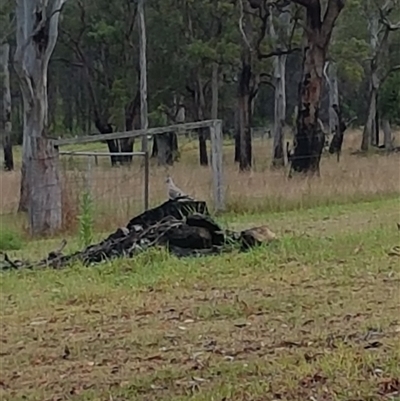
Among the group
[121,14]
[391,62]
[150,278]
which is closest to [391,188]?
[150,278]

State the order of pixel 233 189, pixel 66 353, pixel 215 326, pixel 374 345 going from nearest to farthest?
pixel 374 345
pixel 66 353
pixel 215 326
pixel 233 189

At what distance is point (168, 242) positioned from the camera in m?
9.81

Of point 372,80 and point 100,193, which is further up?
point 372,80

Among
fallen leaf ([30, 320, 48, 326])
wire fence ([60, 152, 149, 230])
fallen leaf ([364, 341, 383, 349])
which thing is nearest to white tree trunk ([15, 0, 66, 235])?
wire fence ([60, 152, 149, 230])

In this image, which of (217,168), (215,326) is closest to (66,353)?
(215,326)

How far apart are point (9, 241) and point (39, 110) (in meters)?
3.19

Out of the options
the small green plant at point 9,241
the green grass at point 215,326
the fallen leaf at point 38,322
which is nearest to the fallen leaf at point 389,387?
the green grass at point 215,326

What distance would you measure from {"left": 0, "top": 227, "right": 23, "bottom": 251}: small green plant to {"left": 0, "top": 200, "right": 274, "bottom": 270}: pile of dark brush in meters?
2.12

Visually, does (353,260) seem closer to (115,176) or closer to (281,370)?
(281,370)

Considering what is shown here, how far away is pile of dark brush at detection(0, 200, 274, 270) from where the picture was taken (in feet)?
31.8

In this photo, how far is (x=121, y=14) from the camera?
38719 mm

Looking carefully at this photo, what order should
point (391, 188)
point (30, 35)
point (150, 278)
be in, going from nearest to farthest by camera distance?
1. point (150, 278)
2. point (30, 35)
3. point (391, 188)

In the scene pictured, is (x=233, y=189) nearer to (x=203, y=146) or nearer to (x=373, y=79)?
(x=203, y=146)

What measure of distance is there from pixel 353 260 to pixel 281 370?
153 inches
